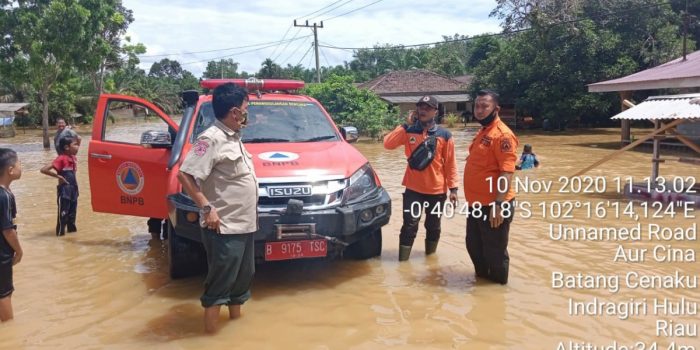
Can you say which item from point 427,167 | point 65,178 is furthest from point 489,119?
point 65,178

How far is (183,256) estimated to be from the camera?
500 centimetres

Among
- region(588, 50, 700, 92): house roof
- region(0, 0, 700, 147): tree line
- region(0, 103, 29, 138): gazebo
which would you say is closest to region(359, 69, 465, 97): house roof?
region(0, 0, 700, 147): tree line

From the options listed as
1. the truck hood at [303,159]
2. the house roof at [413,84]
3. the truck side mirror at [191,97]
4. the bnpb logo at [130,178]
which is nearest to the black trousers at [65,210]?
the bnpb logo at [130,178]

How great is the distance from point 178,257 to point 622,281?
405cm

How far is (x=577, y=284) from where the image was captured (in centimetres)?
488

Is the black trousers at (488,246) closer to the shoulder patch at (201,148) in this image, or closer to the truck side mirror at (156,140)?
the shoulder patch at (201,148)

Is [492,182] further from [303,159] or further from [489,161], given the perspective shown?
[303,159]

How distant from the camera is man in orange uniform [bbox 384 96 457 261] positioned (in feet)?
17.1

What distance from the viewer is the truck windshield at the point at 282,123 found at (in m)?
5.49

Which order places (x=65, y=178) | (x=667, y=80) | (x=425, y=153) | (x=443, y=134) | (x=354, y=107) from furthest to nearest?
(x=354, y=107) < (x=667, y=80) < (x=65, y=178) < (x=443, y=134) < (x=425, y=153)

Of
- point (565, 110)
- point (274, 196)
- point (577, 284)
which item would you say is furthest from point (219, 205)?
point (565, 110)

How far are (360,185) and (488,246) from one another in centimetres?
126

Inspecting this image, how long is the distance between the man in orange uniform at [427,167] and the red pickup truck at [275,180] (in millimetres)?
367

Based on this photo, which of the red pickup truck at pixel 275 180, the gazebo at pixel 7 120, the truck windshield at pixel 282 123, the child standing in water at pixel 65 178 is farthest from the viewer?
the gazebo at pixel 7 120
